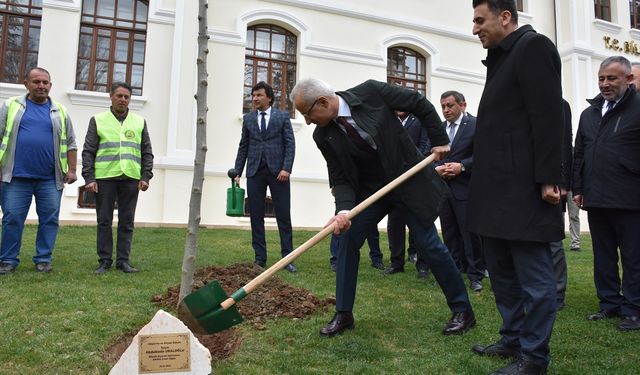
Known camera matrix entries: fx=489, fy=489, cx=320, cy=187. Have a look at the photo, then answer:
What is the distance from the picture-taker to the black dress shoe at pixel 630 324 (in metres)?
3.68

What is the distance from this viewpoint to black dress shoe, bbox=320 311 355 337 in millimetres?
3436

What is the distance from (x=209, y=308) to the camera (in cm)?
287

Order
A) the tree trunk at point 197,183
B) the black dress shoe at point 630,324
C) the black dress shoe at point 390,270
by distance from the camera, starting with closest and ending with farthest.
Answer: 1. the tree trunk at point 197,183
2. the black dress shoe at point 630,324
3. the black dress shoe at point 390,270

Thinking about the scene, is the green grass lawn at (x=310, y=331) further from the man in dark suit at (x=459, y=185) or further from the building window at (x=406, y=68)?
the building window at (x=406, y=68)

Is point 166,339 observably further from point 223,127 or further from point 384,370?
point 223,127

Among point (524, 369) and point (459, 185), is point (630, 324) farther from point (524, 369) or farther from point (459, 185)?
point (459, 185)

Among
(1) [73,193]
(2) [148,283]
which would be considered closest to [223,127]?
(1) [73,193]

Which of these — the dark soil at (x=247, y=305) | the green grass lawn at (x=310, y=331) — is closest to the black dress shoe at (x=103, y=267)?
the green grass lawn at (x=310, y=331)

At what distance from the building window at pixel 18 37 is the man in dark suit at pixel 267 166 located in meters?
6.74

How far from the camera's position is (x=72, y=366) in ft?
9.12

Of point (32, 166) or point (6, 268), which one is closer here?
point (6, 268)

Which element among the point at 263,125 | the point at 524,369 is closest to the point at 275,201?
the point at 263,125

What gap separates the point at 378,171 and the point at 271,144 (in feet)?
8.64

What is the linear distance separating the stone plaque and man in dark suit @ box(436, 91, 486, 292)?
3.29m
